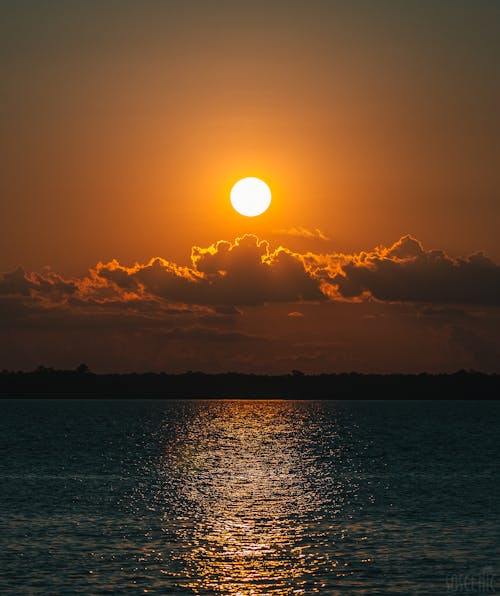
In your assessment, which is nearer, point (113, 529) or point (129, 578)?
point (129, 578)

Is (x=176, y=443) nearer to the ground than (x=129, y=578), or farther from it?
farther from it

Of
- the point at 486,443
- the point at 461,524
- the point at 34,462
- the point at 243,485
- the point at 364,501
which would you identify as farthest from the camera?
the point at 486,443

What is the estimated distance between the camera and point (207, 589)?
48562mm

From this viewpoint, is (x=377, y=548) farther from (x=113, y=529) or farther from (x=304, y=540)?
(x=113, y=529)

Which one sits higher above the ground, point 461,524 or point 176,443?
point 176,443

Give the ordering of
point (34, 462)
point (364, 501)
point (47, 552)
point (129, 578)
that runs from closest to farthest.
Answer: point (129, 578) → point (47, 552) → point (364, 501) → point (34, 462)

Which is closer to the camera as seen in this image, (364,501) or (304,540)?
(304,540)

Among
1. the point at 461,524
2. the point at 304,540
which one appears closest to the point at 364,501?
the point at 461,524

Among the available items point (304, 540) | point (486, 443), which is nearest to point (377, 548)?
point (304, 540)

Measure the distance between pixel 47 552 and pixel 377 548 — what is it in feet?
64.8

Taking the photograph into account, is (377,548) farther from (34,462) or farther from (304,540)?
(34,462)

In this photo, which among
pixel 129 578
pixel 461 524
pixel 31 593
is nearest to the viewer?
pixel 31 593

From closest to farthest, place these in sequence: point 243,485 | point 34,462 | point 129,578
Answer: point 129,578, point 243,485, point 34,462

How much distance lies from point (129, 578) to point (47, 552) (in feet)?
28.8
